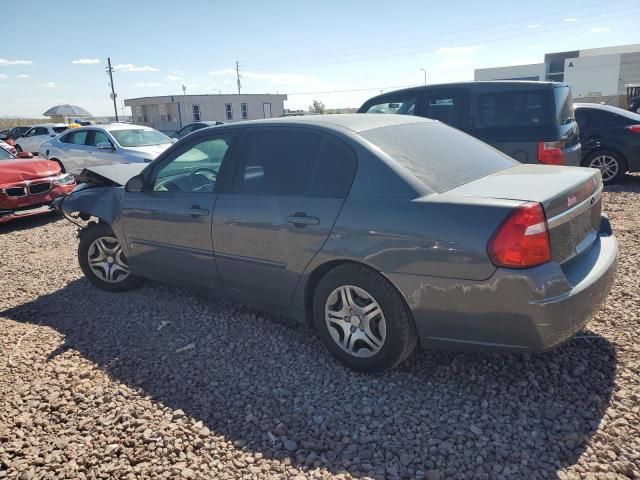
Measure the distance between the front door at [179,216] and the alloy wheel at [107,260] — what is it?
32 centimetres

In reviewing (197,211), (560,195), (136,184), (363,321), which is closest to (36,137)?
(136,184)

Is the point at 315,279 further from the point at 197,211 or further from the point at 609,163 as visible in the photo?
the point at 609,163

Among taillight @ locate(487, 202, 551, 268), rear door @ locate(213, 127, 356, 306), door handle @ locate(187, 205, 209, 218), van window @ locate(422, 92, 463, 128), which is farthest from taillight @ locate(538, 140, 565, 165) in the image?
door handle @ locate(187, 205, 209, 218)

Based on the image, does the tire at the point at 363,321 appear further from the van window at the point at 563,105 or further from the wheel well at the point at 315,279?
the van window at the point at 563,105

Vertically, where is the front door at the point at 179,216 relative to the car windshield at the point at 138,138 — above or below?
below

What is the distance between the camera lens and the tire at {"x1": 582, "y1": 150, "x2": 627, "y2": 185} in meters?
9.08

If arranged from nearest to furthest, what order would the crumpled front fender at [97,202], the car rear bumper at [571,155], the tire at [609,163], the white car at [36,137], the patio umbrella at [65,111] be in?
the crumpled front fender at [97,202], the car rear bumper at [571,155], the tire at [609,163], the white car at [36,137], the patio umbrella at [65,111]

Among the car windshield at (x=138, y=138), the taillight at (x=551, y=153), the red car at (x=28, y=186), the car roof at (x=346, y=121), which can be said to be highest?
the car roof at (x=346, y=121)

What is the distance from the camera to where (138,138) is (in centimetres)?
1155

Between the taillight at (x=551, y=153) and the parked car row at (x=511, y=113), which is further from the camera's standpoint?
the parked car row at (x=511, y=113)

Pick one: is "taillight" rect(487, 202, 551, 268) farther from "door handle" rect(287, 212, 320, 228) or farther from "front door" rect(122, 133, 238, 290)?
"front door" rect(122, 133, 238, 290)

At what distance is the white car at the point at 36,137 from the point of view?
1927 cm

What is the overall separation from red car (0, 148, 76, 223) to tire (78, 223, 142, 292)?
3.88m

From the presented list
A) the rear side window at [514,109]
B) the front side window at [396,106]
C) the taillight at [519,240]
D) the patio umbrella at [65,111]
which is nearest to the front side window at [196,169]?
the taillight at [519,240]
